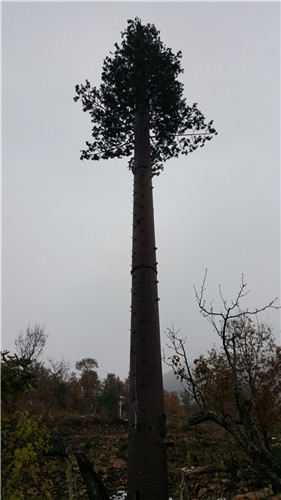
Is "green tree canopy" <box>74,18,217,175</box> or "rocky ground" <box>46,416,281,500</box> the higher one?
"green tree canopy" <box>74,18,217,175</box>

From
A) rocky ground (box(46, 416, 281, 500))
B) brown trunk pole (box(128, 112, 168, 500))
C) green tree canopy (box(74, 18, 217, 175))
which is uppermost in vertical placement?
green tree canopy (box(74, 18, 217, 175))

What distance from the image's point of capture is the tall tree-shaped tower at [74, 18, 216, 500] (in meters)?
3.32

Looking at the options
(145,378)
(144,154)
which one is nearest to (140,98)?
(144,154)

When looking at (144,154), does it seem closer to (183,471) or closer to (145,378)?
(145,378)

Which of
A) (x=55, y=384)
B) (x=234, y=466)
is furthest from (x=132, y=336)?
(x=55, y=384)

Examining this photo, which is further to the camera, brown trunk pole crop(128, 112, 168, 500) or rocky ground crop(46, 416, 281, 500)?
rocky ground crop(46, 416, 281, 500)

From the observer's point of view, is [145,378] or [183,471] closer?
[145,378]

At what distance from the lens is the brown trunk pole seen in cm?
317

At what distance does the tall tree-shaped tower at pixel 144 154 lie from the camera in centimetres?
332

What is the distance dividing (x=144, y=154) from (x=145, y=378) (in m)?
4.56

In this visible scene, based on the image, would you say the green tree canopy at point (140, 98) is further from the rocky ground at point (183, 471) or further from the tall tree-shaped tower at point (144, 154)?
the rocky ground at point (183, 471)

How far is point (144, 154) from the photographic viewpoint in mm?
6219

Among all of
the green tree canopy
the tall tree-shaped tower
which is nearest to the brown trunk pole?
the tall tree-shaped tower

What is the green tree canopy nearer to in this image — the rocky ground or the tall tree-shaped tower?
the tall tree-shaped tower
